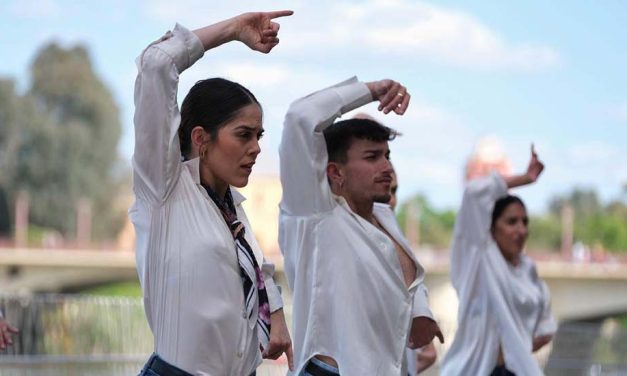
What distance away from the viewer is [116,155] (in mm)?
76125

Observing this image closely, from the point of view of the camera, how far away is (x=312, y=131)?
6.02 meters

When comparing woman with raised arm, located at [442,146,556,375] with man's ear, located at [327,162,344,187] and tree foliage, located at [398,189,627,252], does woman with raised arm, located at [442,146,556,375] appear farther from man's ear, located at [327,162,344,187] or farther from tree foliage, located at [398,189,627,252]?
tree foliage, located at [398,189,627,252]

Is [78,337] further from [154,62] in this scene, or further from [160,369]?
[154,62]

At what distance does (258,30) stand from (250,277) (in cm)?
81

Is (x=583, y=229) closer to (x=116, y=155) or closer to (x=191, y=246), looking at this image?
(x=116, y=155)

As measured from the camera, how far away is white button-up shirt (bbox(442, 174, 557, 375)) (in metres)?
9.25

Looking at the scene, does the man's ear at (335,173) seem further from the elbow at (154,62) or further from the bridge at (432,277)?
the bridge at (432,277)

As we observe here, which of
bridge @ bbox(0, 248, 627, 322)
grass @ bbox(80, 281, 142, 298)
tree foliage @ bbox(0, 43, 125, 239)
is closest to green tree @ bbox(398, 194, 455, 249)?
tree foliage @ bbox(0, 43, 125, 239)

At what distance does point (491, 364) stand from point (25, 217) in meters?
67.3

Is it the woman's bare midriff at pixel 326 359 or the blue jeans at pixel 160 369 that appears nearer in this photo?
the blue jeans at pixel 160 369

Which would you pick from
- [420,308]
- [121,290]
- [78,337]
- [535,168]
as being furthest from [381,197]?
[121,290]

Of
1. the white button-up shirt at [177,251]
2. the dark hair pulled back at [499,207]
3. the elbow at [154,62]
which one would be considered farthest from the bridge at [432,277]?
the elbow at [154,62]

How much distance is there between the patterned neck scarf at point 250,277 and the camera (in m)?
4.99

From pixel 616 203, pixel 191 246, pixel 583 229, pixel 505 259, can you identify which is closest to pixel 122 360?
pixel 505 259
